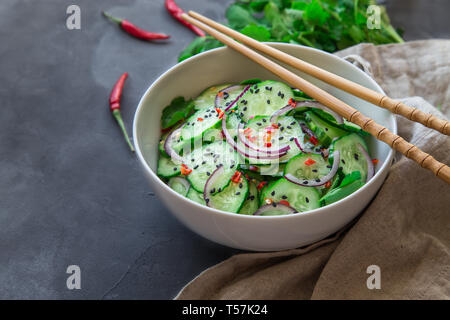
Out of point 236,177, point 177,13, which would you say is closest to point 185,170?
point 236,177

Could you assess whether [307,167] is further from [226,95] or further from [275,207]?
[226,95]

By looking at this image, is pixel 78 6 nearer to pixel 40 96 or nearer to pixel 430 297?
pixel 40 96

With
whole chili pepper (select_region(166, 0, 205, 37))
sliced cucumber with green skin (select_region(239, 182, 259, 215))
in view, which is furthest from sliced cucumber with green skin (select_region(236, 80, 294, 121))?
whole chili pepper (select_region(166, 0, 205, 37))

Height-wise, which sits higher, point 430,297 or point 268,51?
point 268,51

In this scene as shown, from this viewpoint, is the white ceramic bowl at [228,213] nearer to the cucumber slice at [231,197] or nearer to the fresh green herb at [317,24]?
the cucumber slice at [231,197]

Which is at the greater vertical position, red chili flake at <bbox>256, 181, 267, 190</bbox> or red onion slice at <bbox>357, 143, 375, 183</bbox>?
red onion slice at <bbox>357, 143, 375, 183</bbox>

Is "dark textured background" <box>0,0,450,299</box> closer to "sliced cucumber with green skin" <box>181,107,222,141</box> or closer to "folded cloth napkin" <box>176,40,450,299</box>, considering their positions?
"folded cloth napkin" <box>176,40,450,299</box>

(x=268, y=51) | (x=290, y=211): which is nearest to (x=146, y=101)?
(x=268, y=51)
